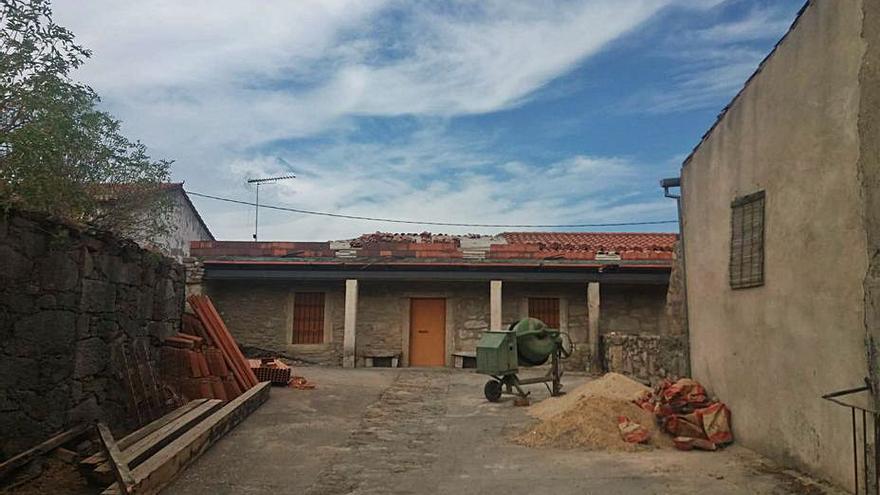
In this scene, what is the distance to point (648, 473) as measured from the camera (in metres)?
5.95

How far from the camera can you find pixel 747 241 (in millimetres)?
6820

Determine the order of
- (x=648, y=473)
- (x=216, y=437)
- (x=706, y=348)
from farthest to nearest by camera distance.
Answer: (x=706, y=348), (x=216, y=437), (x=648, y=473)

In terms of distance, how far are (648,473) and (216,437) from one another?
4.65 m

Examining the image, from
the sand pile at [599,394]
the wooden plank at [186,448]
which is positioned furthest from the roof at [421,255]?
the wooden plank at [186,448]

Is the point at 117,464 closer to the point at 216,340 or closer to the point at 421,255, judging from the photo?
the point at 216,340

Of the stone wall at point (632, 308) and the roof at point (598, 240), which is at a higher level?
the roof at point (598, 240)

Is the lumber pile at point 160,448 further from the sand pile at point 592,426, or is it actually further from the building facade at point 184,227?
the building facade at point 184,227

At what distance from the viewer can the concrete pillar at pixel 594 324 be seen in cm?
1556

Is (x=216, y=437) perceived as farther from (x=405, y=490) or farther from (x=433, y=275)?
(x=433, y=275)

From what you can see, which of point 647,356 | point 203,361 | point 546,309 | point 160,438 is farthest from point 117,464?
point 546,309

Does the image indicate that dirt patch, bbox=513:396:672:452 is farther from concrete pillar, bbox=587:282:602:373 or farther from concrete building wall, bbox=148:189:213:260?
concrete building wall, bbox=148:189:213:260

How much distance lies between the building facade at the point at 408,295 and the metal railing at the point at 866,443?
1123 cm

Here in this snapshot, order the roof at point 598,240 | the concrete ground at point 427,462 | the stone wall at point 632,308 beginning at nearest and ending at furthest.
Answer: the concrete ground at point 427,462 < the stone wall at point 632,308 < the roof at point 598,240

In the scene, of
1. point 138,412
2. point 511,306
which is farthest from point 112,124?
point 511,306
